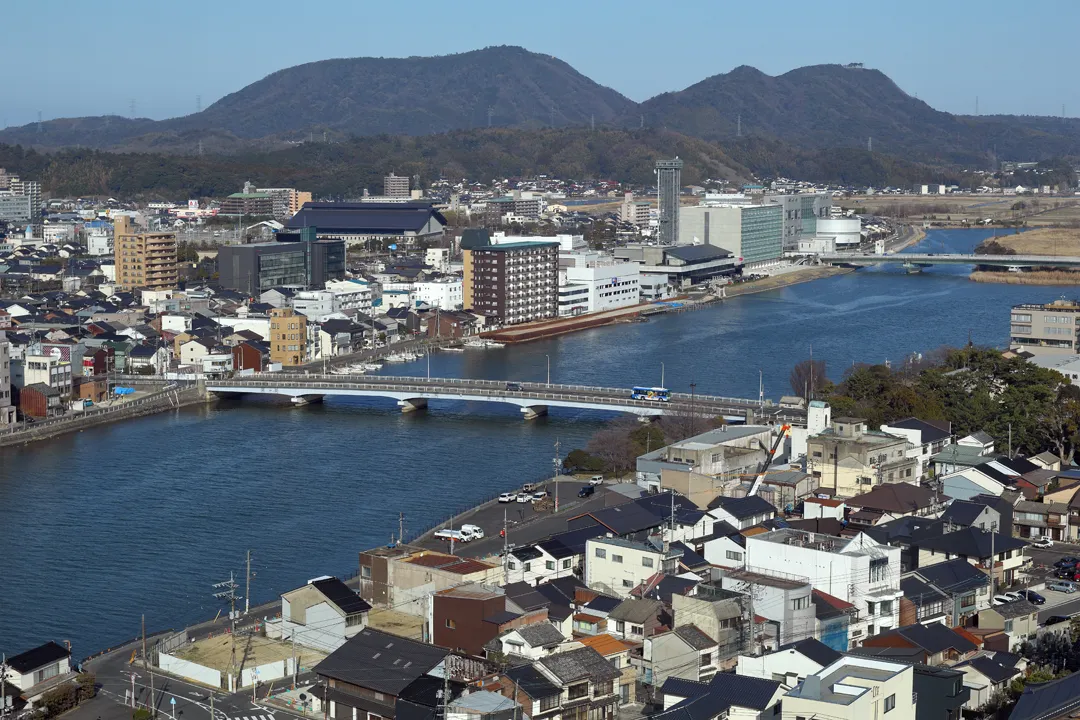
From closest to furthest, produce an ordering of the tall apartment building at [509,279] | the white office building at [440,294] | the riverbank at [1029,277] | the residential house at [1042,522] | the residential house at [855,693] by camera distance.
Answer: the residential house at [855,693] → the residential house at [1042,522] → the tall apartment building at [509,279] → the white office building at [440,294] → the riverbank at [1029,277]

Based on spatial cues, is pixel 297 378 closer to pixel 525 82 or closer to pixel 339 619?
pixel 339 619

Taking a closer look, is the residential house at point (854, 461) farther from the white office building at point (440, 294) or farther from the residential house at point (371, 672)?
the white office building at point (440, 294)

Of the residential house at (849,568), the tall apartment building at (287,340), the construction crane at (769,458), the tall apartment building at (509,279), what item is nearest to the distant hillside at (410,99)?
the tall apartment building at (509,279)

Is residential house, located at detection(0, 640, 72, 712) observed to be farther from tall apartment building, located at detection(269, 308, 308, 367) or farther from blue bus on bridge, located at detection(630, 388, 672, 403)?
tall apartment building, located at detection(269, 308, 308, 367)

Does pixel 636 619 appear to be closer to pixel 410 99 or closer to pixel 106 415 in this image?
pixel 106 415

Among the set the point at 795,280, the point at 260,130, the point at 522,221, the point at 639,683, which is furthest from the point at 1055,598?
the point at 260,130

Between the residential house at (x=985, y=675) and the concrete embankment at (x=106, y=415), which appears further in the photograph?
the concrete embankment at (x=106, y=415)

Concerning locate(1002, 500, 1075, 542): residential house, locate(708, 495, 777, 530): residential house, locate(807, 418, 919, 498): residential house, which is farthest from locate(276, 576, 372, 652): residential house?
locate(1002, 500, 1075, 542): residential house
